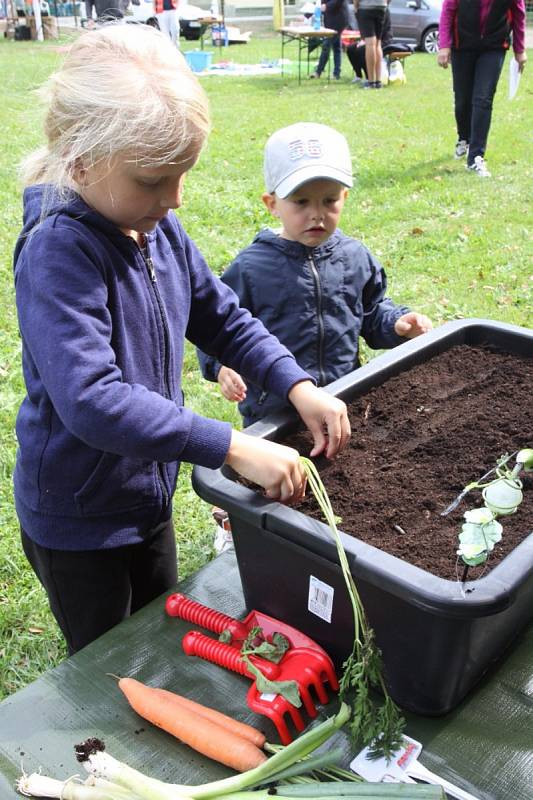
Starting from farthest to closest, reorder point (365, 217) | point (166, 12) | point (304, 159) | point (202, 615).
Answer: point (166, 12) < point (365, 217) < point (304, 159) < point (202, 615)

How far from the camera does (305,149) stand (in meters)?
1.94

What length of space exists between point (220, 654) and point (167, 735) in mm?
166

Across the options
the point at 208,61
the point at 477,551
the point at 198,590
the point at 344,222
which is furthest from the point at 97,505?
the point at 208,61

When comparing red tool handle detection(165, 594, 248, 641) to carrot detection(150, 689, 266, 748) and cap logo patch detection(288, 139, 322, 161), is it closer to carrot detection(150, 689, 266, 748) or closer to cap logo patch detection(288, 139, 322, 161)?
carrot detection(150, 689, 266, 748)

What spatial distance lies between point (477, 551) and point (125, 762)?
2.08 feet

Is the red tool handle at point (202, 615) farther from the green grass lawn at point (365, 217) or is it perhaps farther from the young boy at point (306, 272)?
the green grass lawn at point (365, 217)

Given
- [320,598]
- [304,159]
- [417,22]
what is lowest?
[320,598]

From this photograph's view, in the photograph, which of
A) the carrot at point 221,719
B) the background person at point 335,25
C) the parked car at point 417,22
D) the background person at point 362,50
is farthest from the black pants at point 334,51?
the carrot at point 221,719

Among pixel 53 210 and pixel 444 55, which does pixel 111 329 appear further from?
pixel 444 55

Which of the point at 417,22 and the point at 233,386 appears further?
the point at 417,22

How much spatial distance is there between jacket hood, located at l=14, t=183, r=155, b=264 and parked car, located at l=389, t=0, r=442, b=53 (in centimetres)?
1698

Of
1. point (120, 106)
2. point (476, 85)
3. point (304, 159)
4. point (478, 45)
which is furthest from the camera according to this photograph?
point (476, 85)

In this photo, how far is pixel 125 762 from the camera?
1.19 meters

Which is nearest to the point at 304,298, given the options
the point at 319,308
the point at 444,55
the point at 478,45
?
the point at 319,308
